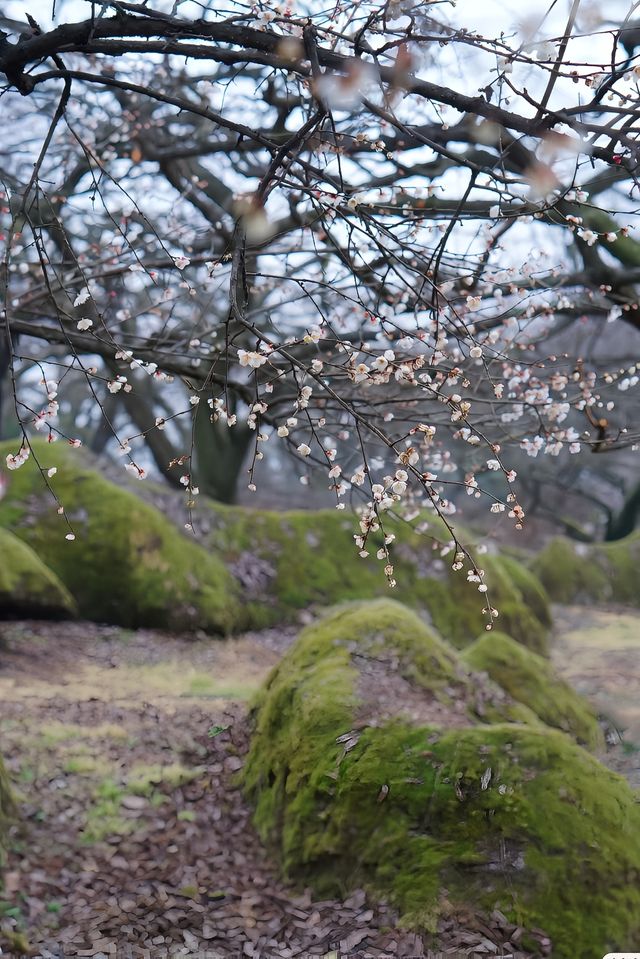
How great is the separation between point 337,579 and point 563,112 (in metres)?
8.71

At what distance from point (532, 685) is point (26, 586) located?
5.33m

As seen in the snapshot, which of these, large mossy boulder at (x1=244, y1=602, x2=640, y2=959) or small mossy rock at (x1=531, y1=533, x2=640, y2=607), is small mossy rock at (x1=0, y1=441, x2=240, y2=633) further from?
small mossy rock at (x1=531, y1=533, x2=640, y2=607)

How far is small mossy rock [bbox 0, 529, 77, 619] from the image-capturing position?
814 centimetres

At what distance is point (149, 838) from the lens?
448cm

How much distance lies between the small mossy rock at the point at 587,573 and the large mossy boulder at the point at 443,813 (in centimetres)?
1069

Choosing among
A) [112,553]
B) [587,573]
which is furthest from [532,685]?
[587,573]

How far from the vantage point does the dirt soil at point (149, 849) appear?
3.54 metres

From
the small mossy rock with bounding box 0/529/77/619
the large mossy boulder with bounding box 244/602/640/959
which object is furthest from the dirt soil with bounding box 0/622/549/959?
the small mossy rock with bounding box 0/529/77/619

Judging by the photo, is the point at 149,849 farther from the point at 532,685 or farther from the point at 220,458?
the point at 220,458

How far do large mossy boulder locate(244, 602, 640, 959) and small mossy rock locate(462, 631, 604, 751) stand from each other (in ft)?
5.53

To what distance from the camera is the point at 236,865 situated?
4.18 m

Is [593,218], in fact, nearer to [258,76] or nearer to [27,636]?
[258,76]

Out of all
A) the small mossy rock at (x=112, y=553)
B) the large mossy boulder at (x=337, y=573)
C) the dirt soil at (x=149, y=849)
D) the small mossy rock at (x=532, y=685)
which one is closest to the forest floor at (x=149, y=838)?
the dirt soil at (x=149, y=849)

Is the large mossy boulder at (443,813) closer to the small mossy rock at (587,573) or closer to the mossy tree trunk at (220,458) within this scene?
the mossy tree trunk at (220,458)
